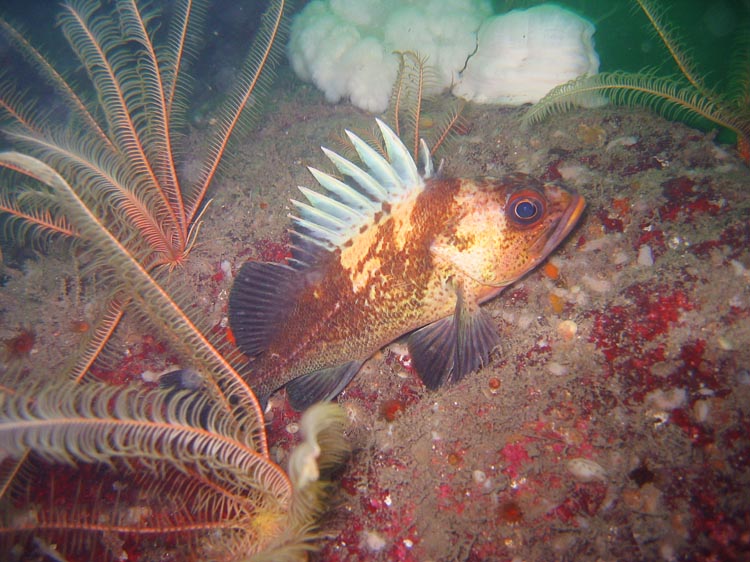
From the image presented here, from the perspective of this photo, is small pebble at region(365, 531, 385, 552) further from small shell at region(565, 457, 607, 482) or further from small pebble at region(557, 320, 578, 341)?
small pebble at region(557, 320, 578, 341)

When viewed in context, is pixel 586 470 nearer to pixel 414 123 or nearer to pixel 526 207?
pixel 526 207

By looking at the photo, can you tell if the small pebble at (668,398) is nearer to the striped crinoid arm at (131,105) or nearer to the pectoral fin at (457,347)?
the pectoral fin at (457,347)

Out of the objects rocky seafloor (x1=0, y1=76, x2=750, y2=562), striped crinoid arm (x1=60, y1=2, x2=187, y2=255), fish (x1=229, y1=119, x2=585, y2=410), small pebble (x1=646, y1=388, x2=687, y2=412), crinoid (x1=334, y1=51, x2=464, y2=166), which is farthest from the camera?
crinoid (x1=334, y1=51, x2=464, y2=166)

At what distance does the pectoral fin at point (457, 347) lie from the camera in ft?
8.93

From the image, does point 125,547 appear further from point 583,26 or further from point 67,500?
point 583,26

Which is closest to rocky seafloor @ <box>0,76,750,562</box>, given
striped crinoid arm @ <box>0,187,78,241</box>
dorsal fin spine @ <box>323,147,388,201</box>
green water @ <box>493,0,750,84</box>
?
striped crinoid arm @ <box>0,187,78,241</box>

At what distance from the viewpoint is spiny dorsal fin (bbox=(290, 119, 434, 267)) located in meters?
2.78

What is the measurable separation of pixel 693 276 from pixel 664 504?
57.8 inches

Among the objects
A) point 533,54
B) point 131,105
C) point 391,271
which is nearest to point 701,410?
point 391,271

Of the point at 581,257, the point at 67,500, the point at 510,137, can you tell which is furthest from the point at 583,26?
the point at 67,500

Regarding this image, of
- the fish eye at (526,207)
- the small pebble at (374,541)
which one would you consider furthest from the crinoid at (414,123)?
the small pebble at (374,541)

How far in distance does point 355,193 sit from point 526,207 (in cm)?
125

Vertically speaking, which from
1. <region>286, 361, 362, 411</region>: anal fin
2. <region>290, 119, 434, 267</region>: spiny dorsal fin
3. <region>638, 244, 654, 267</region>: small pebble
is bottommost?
<region>286, 361, 362, 411</region>: anal fin

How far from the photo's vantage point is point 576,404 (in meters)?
2.44
